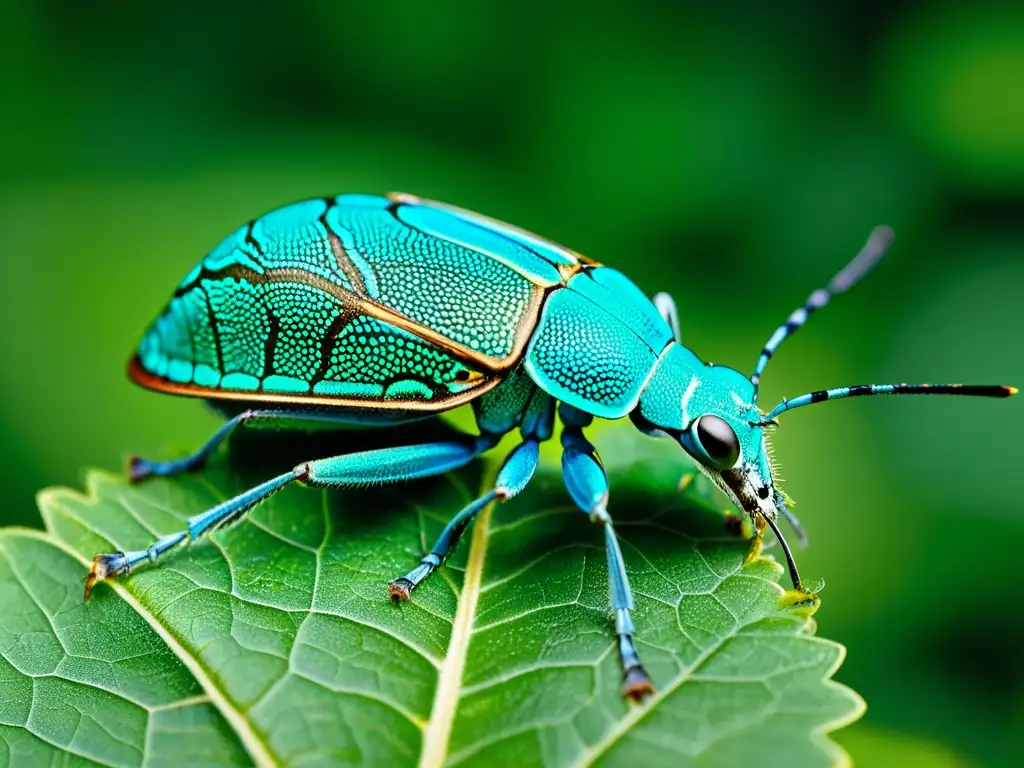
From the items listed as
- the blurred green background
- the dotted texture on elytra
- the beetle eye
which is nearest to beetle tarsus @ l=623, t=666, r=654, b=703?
the beetle eye

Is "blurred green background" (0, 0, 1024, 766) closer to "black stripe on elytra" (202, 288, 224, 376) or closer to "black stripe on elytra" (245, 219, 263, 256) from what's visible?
"black stripe on elytra" (202, 288, 224, 376)

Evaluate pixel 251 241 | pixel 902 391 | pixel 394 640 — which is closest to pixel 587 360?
pixel 902 391

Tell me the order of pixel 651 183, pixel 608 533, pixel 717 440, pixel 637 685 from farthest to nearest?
pixel 651 183
pixel 717 440
pixel 608 533
pixel 637 685

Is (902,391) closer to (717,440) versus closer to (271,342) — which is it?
(717,440)

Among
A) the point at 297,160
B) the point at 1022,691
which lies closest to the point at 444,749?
the point at 1022,691

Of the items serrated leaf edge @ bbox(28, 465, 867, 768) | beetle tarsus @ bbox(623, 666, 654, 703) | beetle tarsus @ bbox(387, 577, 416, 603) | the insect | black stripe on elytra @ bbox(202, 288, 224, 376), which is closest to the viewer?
serrated leaf edge @ bbox(28, 465, 867, 768)

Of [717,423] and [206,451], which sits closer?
[717,423]

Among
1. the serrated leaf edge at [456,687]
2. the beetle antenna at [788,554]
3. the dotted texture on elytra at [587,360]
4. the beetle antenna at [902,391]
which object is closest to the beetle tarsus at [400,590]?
the serrated leaf edge at [456,687]
